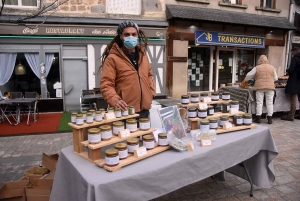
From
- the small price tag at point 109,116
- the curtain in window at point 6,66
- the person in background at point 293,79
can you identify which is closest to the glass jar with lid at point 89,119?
the small price tag at point 109,116

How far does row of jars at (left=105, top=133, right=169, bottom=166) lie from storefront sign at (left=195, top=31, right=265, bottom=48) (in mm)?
9162

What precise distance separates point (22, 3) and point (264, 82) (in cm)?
828

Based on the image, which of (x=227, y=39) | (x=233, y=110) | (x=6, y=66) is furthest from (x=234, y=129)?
(x=227, y=39)

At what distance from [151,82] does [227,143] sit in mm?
1183

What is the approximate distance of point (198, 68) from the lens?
11.7m

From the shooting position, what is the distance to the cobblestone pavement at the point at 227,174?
10.0 ft

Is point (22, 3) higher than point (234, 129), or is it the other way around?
point (22, 3)

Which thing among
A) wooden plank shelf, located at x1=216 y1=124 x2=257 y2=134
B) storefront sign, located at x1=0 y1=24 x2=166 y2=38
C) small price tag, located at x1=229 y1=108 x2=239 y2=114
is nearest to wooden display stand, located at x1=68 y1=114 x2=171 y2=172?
wooden plank shelf, located at x1=216 y1=124 x2=257 y2=134

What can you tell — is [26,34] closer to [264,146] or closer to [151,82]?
[151,82]

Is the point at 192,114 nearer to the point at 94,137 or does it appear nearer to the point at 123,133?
the point at 123,133

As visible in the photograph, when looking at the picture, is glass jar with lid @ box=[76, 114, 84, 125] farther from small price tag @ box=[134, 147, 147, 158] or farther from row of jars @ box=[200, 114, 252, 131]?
row of jars @ box=[200, 114, 252, 131]

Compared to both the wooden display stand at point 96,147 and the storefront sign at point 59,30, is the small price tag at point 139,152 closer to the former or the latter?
the wooden display stand at point 96,147

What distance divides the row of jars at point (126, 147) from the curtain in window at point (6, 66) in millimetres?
8049

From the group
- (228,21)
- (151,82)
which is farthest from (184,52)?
(151,82)
